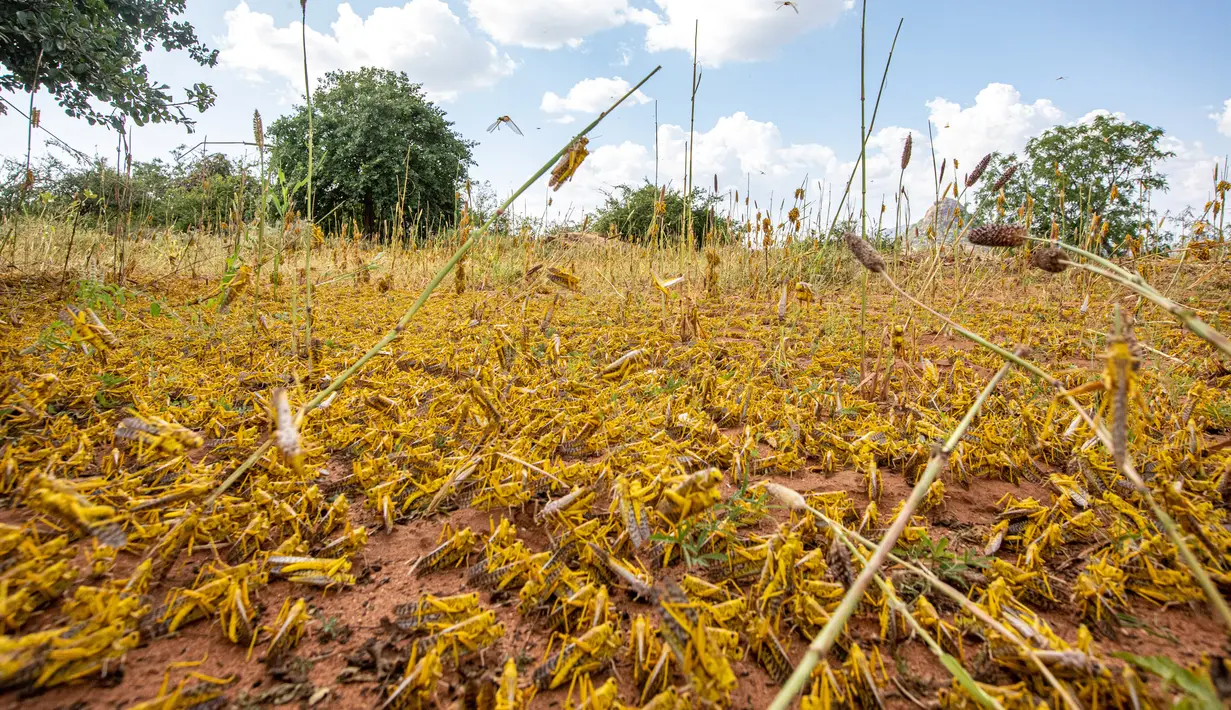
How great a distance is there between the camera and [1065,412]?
4.99 ft

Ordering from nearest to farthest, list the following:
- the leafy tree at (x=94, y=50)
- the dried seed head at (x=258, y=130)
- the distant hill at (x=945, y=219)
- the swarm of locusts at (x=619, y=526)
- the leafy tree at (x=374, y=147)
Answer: the swarm of locusts at (x=619, y=526)
the dried seed head at (x=258, y=130)
the distant hill at (x=945, y=219)
the leafy tree at (x=94, y=50)
the leafy tree at (x=374, y=147)

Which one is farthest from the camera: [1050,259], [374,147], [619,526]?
[374,147]

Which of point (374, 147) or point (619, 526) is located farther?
point (374, 147)

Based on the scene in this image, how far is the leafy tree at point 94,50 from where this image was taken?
4.07m

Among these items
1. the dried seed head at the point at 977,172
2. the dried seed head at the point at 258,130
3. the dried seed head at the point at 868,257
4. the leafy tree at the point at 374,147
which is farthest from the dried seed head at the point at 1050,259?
the leafy tree at the point at 374,147

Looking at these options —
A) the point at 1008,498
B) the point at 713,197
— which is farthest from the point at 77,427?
the point at 713,197

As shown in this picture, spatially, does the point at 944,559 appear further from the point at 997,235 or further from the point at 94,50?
the point at 94,50

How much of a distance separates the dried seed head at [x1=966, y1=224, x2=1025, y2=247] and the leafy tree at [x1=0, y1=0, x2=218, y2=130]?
535 centimetres

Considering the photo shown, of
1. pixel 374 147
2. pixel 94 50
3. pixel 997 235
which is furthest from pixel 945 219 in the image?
pixel 374 147

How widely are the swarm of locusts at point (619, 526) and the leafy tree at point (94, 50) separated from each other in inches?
163

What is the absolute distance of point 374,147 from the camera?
15414 mm

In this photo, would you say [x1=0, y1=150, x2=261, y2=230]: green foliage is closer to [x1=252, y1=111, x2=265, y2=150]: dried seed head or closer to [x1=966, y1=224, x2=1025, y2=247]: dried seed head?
[x1=252, y1=111, x2=265, y2=150]: dried seed head

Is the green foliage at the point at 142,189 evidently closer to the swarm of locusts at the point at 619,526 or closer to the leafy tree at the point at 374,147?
the swarm of locusts at the point at 619,526

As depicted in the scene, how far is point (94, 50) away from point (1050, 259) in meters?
6.84
